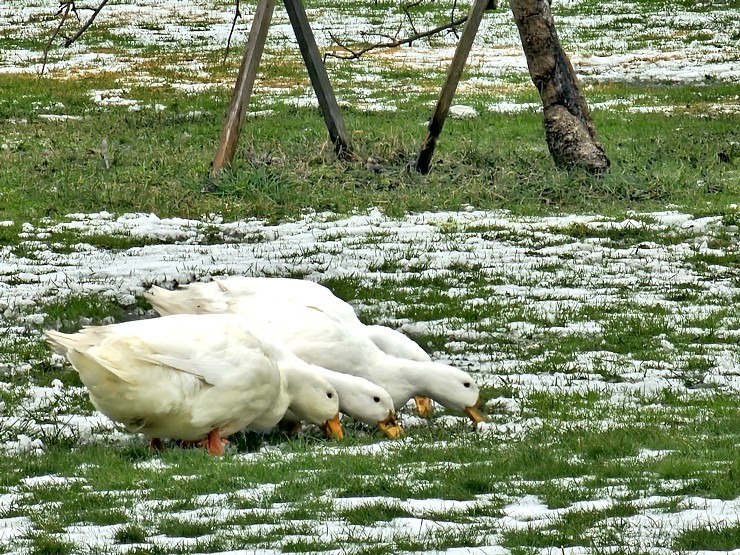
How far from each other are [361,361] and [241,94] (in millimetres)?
8982

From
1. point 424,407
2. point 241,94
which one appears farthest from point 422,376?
point 241,94

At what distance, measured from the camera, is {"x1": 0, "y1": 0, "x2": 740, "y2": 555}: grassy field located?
225 inches

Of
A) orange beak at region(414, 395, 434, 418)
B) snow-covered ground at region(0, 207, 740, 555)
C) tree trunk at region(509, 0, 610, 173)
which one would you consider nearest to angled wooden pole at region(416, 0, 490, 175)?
tree trunk at region(509, 0, 610, 173)

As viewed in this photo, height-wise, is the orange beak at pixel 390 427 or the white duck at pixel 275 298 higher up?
the white duck at pixel 275 298

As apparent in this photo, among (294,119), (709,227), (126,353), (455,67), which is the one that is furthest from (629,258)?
(294,119)

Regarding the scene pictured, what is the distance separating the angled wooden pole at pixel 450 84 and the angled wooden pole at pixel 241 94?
2.39m

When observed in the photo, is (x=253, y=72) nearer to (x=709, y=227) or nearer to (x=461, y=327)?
(x=709, y=227)

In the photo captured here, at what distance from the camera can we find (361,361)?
838cm

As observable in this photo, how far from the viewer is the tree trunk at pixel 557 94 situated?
55.6 ft

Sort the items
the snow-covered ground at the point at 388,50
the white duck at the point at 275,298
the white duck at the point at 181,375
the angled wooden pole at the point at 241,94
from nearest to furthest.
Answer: the white duck at the point at 181,375 → the white duck at the point at 275,298 → the angled wooden pole at the point at 241,94 → the snow-covered ground at the point at 388,50

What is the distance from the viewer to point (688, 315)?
10992 millimetres

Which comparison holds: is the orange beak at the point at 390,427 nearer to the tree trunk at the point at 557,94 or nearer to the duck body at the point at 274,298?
the duck body at the point at 274,298

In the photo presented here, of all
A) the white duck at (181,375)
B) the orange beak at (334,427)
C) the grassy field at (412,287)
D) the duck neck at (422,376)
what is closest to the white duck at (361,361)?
the duck neck at (422,376)

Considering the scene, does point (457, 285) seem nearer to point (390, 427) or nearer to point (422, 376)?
point (422, 376)
